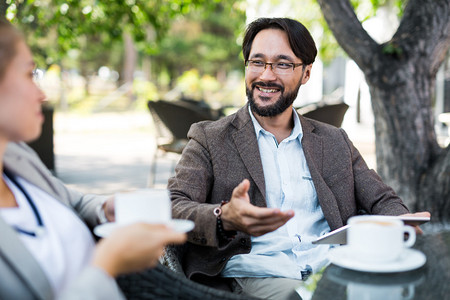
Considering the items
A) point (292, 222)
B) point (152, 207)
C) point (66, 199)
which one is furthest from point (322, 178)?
point (152, 207)

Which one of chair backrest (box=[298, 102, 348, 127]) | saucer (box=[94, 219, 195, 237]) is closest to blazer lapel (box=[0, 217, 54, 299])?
saucer (box=[94, 219, 195, 237])

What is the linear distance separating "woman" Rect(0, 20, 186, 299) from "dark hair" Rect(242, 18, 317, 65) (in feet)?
4.56

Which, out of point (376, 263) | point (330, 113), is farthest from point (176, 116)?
point (376, 263)

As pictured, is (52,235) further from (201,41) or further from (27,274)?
(201,41)

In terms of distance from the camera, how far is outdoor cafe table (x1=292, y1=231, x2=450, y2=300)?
1357 millimetres

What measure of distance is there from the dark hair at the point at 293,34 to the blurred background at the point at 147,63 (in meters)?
0.97

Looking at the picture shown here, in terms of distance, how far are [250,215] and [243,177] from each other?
0.68 metres

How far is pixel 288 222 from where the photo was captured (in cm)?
229

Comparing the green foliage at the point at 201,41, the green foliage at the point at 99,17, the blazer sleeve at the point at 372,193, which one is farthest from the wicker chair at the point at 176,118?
the green foliage at the point at 201,41

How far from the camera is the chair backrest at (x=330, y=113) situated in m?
4.95

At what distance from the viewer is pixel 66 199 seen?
5.11ft

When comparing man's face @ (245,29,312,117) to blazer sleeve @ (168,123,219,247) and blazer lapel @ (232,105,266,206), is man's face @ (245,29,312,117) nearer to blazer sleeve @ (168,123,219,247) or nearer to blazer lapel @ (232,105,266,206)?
blazer lapel @ (232,105,266,206)

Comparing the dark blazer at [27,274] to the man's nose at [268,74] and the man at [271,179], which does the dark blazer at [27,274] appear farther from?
the man's nose at [268,74]

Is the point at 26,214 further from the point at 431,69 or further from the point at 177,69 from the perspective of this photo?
the point at 177,69
